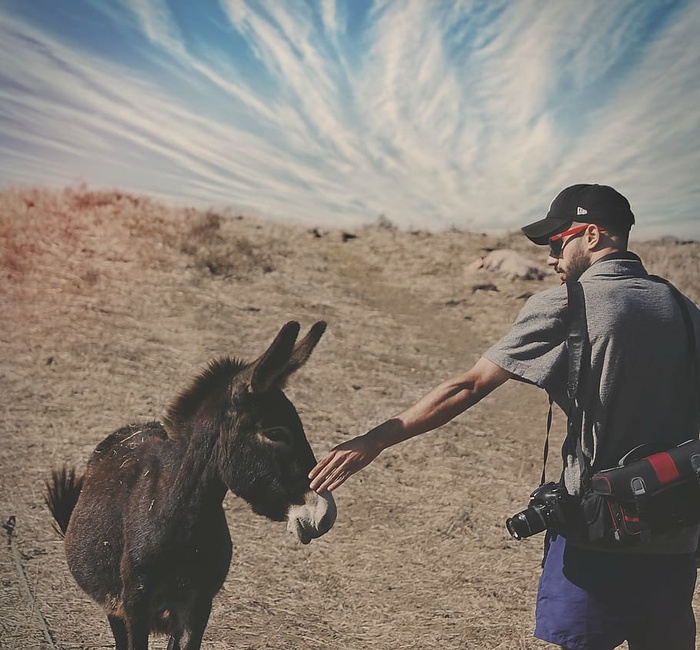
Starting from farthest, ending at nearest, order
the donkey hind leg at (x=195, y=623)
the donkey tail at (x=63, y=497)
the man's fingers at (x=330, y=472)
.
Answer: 1. the donkey tail at (x=63, y=497)
2. the donkey hind leg at (x=195, y=623)
3. the man's fingers at (x=330, y=472)

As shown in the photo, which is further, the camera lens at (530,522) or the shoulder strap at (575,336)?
the camera lens at (530,522)

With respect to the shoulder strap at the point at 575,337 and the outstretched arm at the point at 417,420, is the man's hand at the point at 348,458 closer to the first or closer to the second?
the outstretched arm at the point at 417,420

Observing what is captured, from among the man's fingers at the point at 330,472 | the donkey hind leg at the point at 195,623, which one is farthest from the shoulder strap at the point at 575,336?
the donkey hind leg at the point at 195,623

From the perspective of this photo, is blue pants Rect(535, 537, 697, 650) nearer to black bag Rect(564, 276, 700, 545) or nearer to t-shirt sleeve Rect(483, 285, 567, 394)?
black bag Rect(564, 276, 700, 545)

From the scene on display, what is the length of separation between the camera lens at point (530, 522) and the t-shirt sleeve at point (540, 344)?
45 cm

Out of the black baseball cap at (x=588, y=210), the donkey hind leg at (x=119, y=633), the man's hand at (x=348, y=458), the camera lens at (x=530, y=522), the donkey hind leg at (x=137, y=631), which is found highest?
the black baseball cap at (x=588, y=210)

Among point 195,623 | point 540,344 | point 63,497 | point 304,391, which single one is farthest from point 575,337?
point 304,391

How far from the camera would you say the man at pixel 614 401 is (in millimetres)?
2482

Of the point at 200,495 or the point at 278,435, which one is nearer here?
the point at 278,435

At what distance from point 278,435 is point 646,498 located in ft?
4.68

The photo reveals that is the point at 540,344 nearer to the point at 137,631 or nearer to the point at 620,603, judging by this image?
the point at 620,603

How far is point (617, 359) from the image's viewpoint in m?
2.46

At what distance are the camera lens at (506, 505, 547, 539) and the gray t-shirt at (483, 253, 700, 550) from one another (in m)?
0.15

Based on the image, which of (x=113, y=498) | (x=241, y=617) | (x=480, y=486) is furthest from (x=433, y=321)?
(x=113, y=498)
